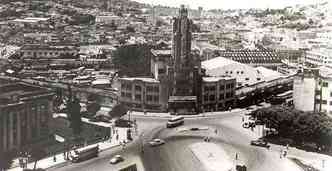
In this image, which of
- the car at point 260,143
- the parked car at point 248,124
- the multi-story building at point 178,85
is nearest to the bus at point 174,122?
the multi-story building at point 178,85

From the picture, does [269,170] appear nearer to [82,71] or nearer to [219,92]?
[219,92]

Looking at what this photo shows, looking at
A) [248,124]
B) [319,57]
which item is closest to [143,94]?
[248,124]

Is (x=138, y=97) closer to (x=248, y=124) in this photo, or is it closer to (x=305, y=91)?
(x=248, y=124)

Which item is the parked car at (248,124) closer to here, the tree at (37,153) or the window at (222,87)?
the window at (222,87)

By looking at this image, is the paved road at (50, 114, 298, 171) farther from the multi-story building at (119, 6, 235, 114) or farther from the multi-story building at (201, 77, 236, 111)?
the multi-story building at (201, 77, 236, 111)

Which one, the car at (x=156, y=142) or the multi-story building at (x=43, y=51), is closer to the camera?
the car at (x=156, y=142)

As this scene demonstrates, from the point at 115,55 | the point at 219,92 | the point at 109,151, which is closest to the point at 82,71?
the point at 115,55
